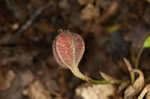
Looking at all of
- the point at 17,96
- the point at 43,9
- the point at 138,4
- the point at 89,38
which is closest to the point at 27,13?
the point at 43,9

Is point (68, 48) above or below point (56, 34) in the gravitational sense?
above

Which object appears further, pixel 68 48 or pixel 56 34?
pixel 56 34

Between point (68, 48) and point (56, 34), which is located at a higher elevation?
point (68, 48)

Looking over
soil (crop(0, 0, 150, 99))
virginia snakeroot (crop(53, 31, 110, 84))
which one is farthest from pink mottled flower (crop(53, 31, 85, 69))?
soil (crop(0, 0, 150, 99))

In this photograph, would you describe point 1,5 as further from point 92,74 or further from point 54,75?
point 92,74

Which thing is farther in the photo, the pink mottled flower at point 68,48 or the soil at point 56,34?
the soil at point 56,34

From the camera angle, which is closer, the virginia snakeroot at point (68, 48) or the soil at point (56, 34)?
the virginia snakeroot at point (68, 48)

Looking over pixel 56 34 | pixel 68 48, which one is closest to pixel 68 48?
pixel 68 48

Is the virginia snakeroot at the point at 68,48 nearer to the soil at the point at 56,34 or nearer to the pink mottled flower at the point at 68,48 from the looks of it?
the pink mottled flower at the point at 68,48

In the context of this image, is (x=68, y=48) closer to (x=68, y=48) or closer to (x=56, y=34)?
(x=68, y=48)

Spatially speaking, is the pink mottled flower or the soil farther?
the soil

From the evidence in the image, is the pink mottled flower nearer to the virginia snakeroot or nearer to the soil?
the virginia snakeroot

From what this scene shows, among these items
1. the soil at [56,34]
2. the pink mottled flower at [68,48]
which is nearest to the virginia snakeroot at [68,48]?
the pink mottled flower at [68,48]
